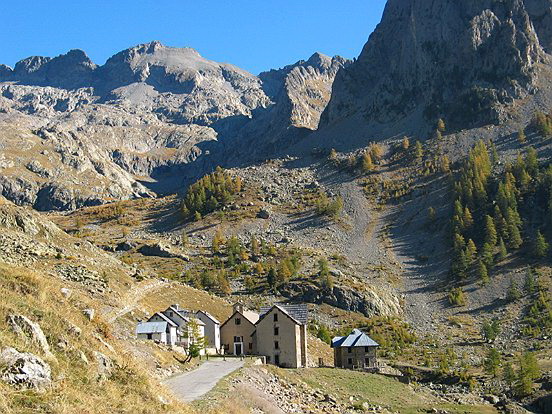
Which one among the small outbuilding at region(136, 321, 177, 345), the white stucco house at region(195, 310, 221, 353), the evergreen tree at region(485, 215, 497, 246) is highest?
the evergreen tree at region(485, 215, 497, 246)

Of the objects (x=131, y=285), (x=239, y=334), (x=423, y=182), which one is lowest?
(x=239, y=334)

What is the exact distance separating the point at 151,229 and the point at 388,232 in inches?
2808

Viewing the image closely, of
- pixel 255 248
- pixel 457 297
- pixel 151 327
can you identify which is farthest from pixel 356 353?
pixel 255 248

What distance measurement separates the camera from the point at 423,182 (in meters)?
186

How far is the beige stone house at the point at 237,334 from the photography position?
75.1 metres

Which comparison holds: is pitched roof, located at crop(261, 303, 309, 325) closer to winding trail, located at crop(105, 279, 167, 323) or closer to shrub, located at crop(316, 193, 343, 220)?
winding trail, located at crop(105, 279, 167, 323)

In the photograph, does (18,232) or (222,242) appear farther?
(222,242)

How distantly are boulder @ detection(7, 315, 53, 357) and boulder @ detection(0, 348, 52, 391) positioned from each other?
0.98 m

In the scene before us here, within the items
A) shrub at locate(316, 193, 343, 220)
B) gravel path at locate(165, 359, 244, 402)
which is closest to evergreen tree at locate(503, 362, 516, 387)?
gravel path at locate(165, 359, 244, 402)

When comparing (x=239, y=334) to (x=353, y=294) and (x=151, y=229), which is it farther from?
(x=151, y=229)

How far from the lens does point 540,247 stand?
126 meters

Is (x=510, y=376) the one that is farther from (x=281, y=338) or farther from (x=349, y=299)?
(x=349, y=299)

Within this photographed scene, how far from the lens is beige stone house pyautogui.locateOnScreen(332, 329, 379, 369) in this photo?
7881 cm

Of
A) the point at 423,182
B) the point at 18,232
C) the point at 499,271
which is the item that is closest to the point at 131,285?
the point at 18,232
